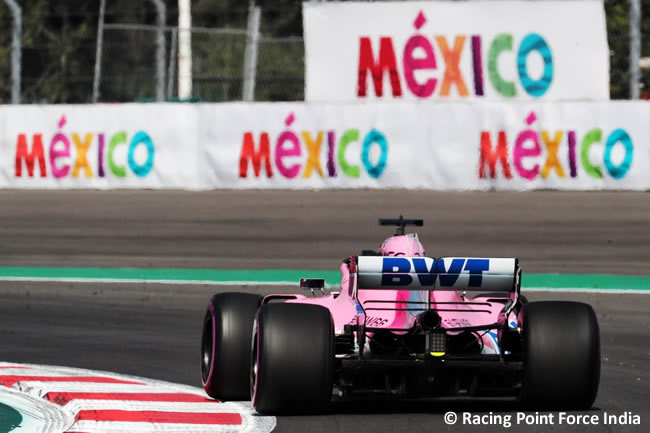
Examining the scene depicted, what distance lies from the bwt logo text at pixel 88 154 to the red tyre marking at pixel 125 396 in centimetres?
1264

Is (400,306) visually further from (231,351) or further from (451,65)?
(451,65)

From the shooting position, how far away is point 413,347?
7441mm

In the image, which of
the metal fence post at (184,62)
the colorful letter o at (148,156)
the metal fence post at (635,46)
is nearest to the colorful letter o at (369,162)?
the colorful letter o at (148,156)

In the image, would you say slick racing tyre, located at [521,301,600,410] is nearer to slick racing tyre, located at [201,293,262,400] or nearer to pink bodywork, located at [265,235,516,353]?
pink bodywork, located at [265,235,516,353]

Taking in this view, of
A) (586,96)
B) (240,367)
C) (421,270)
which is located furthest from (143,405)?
(586,96)

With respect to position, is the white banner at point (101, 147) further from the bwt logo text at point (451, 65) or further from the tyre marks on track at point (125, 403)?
the tyre marks on track at point (125, 403)

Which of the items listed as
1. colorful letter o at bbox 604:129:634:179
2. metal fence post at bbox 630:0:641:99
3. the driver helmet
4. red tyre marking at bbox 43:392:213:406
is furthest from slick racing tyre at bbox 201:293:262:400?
metal fence post at bbox 630:0:641:99

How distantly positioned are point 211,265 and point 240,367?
803 centimetres

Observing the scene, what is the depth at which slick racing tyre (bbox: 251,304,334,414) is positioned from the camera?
7059 mm

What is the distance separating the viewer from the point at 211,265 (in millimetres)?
15867

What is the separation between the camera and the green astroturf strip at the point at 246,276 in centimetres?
1444

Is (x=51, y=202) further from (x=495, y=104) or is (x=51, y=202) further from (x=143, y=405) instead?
(x=143, y=405)

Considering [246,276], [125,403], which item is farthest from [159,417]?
[246,276]

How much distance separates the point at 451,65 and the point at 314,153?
233cm
